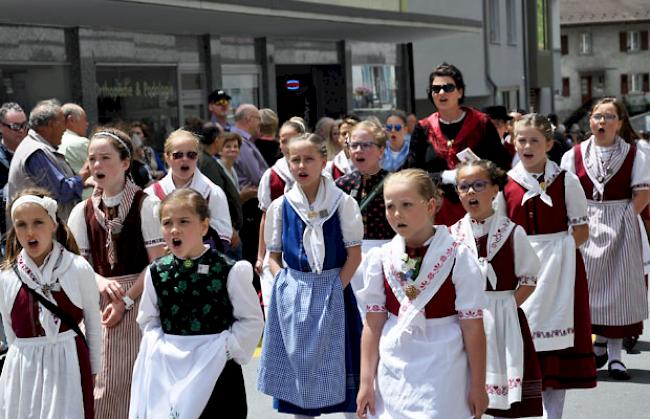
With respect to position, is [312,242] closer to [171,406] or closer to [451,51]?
[171,406]

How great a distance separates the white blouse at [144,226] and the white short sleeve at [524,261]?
6.09 ft

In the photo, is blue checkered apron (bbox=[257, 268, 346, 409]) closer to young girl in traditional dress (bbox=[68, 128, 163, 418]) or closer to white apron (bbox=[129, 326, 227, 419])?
young girl in traditional dress (bbox=[68, 128, 163, 418])

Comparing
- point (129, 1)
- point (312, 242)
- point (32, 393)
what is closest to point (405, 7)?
point (129, 1)

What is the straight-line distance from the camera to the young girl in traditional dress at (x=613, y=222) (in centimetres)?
848

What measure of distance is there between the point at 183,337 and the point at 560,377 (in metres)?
2.83

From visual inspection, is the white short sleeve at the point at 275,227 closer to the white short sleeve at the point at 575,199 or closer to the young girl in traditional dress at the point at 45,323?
the young girl in traditional dress at the point at 45,323

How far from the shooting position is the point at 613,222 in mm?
8641

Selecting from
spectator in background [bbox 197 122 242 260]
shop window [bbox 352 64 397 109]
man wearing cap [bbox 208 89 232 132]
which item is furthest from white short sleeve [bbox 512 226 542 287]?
shop window [bbox 352 64 397 109]

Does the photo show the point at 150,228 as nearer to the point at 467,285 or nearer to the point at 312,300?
the point at 312,300

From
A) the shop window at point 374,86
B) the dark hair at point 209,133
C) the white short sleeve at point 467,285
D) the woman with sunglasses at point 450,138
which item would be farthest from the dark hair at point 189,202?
the shop window at point 374,86

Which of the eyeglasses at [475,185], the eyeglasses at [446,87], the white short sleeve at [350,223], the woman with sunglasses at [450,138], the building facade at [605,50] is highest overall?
the building facade at [605,50]

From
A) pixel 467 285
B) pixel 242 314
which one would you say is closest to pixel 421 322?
pixel 467 285

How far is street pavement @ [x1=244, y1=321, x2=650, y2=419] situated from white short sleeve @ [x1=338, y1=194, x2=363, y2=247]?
4.88 ft

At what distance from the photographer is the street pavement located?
7438 mm
